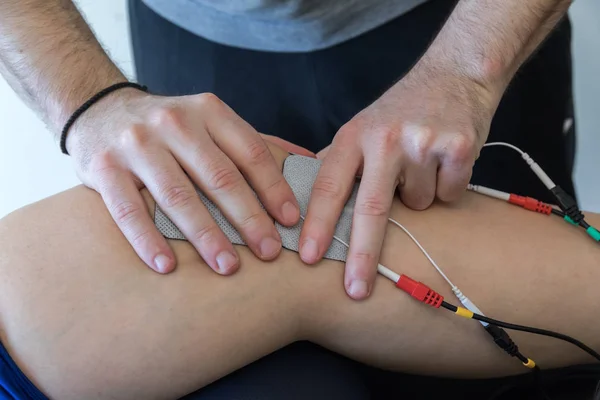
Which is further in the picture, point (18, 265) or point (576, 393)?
point (576, 393)

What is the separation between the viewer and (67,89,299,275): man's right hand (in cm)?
76

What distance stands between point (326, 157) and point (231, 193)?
154 mm

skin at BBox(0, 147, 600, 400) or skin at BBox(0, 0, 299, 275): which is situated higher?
skin at BBox(0, 0, 299, 275)

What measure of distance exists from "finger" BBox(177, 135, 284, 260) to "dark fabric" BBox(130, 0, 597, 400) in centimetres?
40

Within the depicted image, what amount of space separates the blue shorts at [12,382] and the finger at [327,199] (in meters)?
0.38

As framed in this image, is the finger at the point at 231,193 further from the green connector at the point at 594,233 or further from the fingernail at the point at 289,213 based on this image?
the green connector at the point at 594,233

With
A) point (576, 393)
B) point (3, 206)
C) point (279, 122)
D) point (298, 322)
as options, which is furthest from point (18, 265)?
point (3, 206)

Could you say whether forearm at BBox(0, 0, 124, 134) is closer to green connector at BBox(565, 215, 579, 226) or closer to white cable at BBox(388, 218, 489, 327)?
white cable at BBox(388, 218, 489, 327)

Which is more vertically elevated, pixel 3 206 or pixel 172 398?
pixel 172 398

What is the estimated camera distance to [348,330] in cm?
81

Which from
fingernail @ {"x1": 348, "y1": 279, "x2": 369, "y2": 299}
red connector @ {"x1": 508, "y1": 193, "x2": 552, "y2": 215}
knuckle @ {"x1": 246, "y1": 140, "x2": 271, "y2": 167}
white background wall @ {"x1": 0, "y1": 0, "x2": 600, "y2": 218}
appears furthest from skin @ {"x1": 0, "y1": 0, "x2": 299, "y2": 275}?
white background wall @ {"x1": 0, "y1": 0, "x2": 600, "y2": 218}

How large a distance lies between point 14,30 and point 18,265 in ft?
1.74

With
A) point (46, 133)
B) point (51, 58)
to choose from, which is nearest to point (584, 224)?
point (51, 58)

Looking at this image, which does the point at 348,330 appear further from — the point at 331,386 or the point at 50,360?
the point at 50,360
